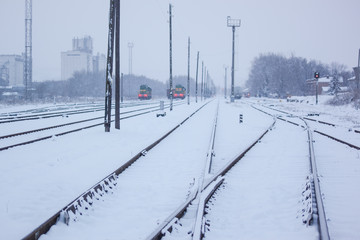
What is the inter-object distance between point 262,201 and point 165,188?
1809 millimetres

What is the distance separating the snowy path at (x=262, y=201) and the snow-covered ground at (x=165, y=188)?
0.01 m

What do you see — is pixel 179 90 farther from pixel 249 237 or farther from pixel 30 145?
pixel 249 237

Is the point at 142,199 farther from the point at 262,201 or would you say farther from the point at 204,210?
the point at 262,201

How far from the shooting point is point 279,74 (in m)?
101

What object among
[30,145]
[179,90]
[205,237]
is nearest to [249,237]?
[205,237]

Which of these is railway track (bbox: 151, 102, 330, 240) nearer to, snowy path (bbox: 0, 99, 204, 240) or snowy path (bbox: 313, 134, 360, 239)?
snowy path (bbox: 313, 134, 360, 239)

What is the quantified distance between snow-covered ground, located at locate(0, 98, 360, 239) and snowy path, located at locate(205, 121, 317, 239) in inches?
0.5

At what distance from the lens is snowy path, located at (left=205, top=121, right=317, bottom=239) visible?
448cm

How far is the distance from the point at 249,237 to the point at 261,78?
11110 centimetres

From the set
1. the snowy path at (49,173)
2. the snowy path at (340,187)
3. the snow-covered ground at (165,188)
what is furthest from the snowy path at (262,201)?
the snowy path at (49,173)

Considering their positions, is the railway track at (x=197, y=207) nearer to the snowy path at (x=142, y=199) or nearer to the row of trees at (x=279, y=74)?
the snowy path at (x=142, y=199)

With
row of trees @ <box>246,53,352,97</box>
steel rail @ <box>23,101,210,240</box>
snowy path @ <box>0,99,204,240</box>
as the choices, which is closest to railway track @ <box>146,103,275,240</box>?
steel rail @ <box>23,101,210,240</box>

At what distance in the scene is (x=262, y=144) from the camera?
1195 cm

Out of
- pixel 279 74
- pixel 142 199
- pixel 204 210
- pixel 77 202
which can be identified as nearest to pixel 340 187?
pixel 204 210
